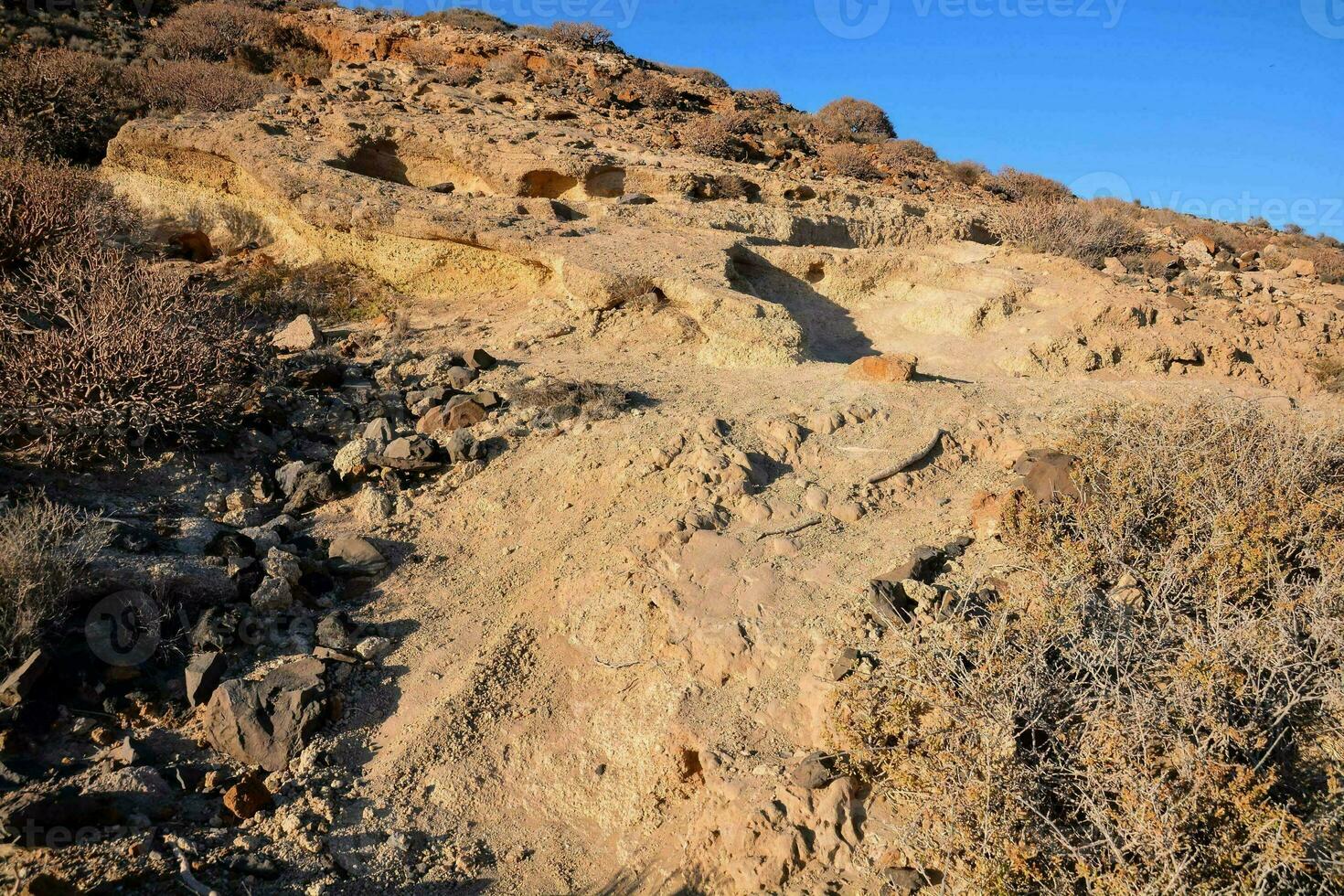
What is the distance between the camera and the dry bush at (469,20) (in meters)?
16.3

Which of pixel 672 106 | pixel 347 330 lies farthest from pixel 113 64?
pixel 672 106

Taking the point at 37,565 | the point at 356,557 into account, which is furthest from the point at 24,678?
the point at 356,557

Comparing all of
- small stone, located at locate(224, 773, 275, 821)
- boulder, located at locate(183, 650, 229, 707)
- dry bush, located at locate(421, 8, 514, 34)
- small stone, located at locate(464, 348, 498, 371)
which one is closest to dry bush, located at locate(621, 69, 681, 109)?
dry bush, located at locate(421, 8, 514, 34)

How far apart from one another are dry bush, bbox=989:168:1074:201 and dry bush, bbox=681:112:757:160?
19.2 feet

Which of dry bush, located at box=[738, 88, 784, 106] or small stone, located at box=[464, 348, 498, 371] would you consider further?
dry bush, located at box=[738, 88, 784, 106]

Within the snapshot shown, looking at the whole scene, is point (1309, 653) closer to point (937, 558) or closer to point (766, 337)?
point (937, 558)

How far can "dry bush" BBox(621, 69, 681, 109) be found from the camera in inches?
559

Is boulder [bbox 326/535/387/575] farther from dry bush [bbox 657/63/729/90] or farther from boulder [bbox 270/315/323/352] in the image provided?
dry bush [bbox 657/63/729/90]

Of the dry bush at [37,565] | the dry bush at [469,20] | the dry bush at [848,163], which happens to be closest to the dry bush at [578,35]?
the dry bush at [469,20]

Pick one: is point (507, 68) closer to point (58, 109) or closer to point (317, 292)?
point (58, 109)

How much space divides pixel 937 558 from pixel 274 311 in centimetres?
677

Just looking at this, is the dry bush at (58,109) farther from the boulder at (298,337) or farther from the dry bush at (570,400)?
the dry bush at (570,400)

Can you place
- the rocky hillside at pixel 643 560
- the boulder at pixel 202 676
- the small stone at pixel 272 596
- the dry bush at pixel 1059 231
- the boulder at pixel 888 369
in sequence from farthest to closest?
the dry bush at pixel 1059 231 < the boulder at pixel 888 369 < the small stone at pixel 272 596 < the boulder at pixel 202 676 < the rocky hillside at pixel 643 560

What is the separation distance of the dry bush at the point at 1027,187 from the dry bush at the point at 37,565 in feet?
53.6
